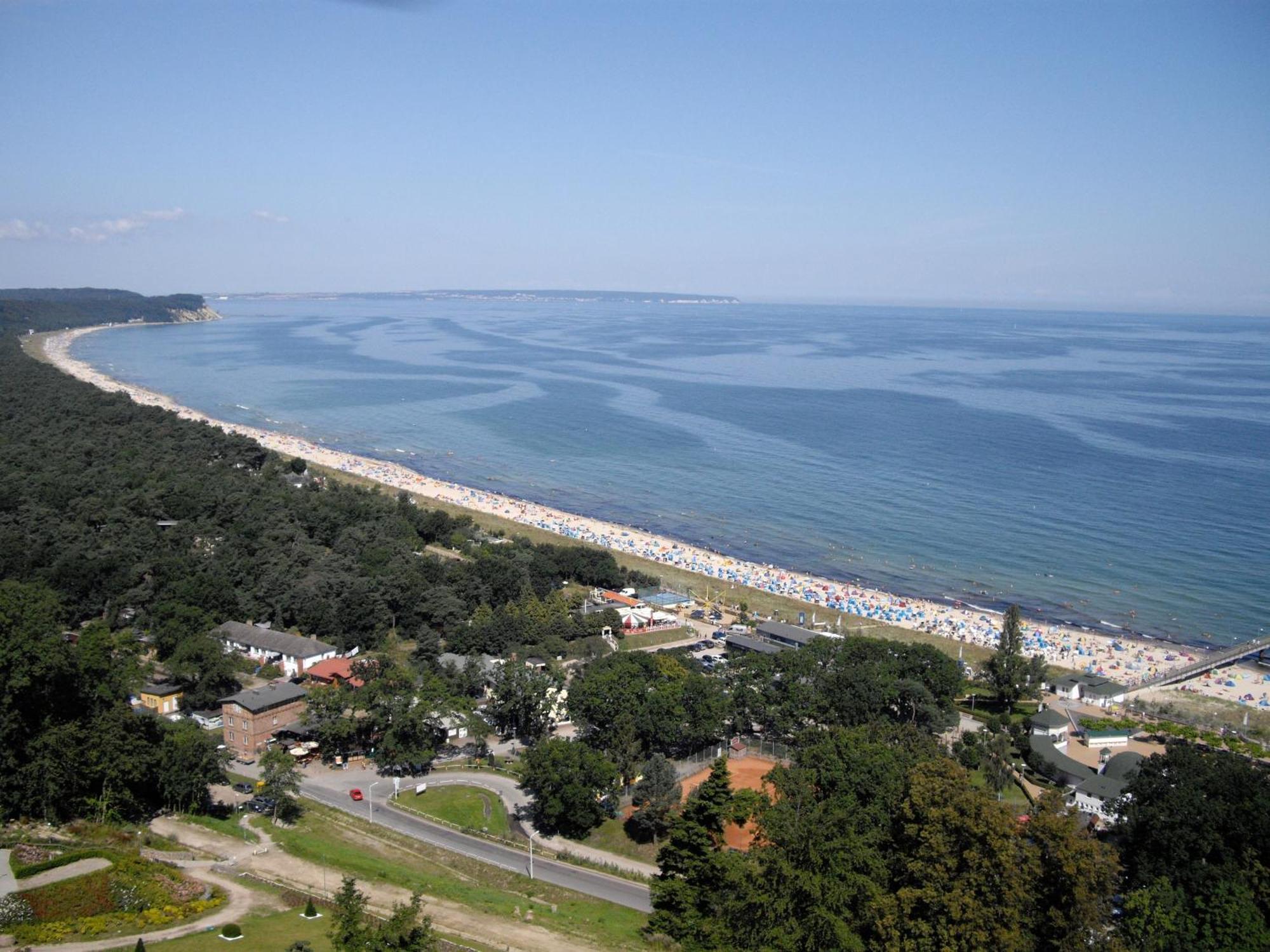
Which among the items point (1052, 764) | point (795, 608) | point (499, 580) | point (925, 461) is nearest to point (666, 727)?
point (1052, 764)

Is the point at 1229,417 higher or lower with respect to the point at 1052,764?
higher

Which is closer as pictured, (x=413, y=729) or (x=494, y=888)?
(x=494, y=888)

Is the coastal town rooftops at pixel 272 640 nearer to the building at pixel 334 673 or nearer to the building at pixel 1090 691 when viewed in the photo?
the building at pixel 334 673

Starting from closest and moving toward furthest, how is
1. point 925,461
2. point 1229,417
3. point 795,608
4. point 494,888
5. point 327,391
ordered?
point 494,888, point 795,608, point 925,461, point 1229,417, point 327,391

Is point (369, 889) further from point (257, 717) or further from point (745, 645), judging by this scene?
point (745, 645)

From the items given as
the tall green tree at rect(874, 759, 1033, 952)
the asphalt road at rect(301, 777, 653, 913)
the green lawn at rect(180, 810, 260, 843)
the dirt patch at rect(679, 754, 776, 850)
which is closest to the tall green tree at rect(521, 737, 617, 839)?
the asphalt road at rect(301, 777, 653, 913)

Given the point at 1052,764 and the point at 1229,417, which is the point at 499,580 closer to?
the point at 1052,764

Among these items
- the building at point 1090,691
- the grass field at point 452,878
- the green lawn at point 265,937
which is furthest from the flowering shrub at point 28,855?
the building at point 1090,691
